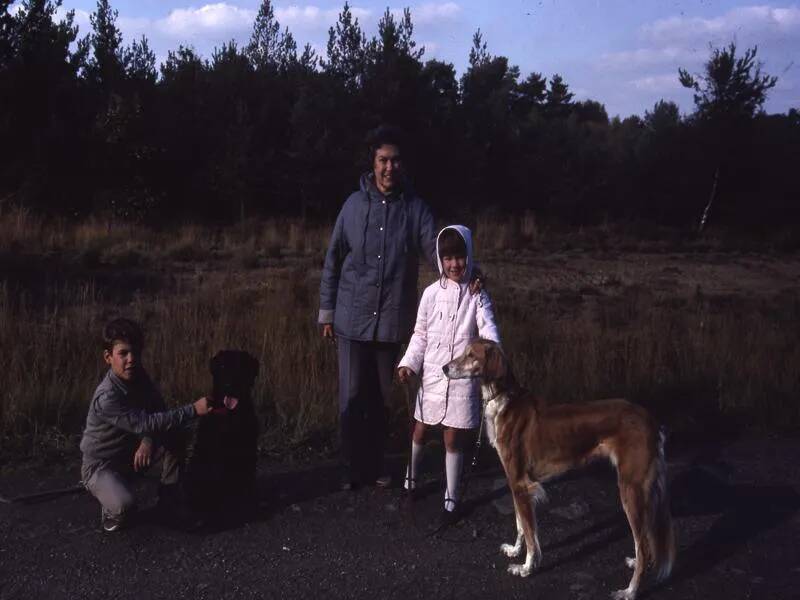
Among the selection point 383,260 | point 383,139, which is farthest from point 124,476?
point 383,139

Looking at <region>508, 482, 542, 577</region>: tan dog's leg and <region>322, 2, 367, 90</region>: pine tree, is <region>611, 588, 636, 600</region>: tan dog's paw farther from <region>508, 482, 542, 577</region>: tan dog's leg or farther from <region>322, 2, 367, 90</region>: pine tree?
<region>322, 2, 367, 90</region>: pine tree

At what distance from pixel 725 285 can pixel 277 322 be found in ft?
33.0

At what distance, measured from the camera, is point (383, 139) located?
555 cm

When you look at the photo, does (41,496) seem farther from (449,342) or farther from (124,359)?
(449,342)

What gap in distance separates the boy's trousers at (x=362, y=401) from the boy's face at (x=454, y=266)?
2.46 feet

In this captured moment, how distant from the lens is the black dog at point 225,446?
16.7 feet

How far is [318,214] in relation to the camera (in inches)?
975

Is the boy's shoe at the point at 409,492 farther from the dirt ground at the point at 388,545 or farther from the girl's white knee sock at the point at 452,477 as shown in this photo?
the girl's white knee sock at the point at 452,477

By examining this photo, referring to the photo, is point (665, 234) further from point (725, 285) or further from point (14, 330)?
point (14, 330)

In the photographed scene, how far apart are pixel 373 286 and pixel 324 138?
1973cm

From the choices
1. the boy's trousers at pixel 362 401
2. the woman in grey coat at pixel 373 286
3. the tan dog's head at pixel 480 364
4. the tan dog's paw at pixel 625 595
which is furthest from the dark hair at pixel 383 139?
the tan dog's paw at pixel 625 595

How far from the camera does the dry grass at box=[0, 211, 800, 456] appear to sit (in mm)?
6945

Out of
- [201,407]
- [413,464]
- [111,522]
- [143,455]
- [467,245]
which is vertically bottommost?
[111,522]

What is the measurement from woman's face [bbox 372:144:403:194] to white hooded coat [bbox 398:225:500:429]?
590 mm
